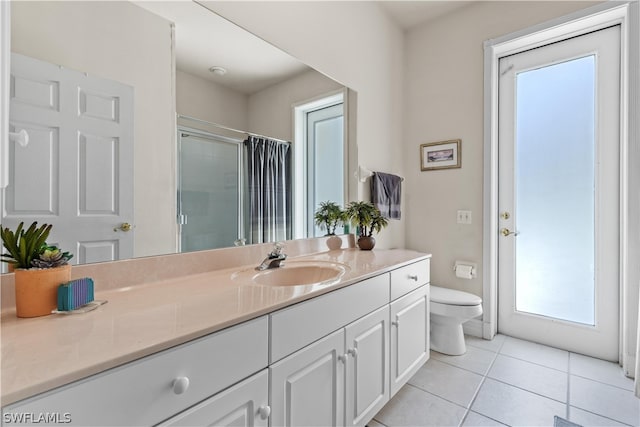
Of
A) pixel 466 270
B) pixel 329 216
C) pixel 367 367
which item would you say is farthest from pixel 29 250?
pixel 466 270

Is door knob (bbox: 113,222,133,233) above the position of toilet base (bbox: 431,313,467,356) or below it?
above

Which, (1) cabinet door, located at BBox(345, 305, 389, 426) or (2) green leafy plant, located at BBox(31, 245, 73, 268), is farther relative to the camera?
(1) cabinet door, located at BBox(345, 305, 389, 426)

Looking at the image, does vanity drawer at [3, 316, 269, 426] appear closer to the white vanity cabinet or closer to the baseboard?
the white vanity cabinet

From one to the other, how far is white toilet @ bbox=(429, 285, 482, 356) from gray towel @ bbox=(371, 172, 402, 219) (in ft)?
2.39

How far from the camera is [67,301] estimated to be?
2.48 feet

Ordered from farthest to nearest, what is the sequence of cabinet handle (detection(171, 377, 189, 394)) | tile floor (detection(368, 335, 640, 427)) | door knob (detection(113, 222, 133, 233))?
tile floor (detection(368, 335, 640, 427))
door knob (detection(113, 222, 133, 233))
cabinet handle (detection(171, 377, 189, 394))

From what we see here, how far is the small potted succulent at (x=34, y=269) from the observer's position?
0.74m

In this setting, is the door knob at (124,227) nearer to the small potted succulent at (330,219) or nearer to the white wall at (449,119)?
the small potted succulent at (330,219)

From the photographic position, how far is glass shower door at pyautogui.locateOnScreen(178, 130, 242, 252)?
1221 millimetres

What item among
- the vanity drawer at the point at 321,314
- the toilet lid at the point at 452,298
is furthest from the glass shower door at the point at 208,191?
the toilet lid at the point at 452,298

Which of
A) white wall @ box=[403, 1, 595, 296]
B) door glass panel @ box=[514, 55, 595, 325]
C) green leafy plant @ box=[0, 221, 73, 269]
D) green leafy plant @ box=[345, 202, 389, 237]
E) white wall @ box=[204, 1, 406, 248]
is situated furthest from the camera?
white wall @ box=[403, 1, 595, 296]

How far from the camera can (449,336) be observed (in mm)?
2127

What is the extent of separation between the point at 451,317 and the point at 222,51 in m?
2.15

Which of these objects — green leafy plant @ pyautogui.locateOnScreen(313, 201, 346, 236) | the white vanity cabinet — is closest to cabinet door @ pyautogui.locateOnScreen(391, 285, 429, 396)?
the white vanity cabinet
